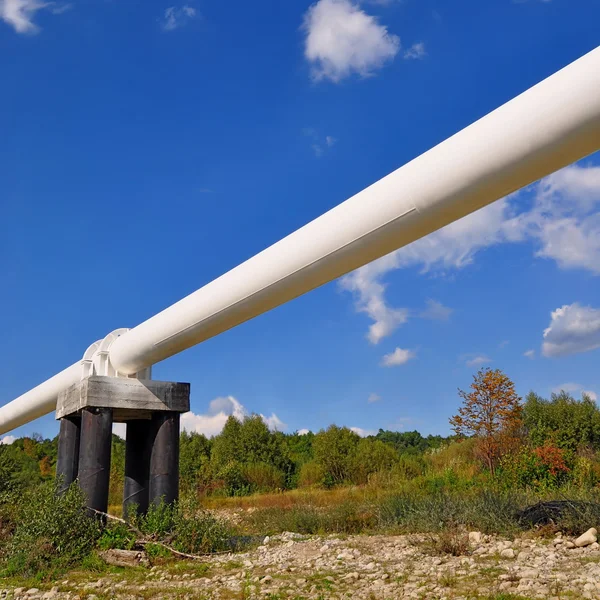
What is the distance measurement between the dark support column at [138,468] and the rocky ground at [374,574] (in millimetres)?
2360

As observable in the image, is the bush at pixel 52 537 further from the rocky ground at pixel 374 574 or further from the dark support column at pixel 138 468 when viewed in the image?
the dark support column at pixel 138 468

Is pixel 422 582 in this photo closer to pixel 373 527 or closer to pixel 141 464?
pixel 373 527

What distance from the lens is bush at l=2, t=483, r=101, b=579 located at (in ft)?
21.4

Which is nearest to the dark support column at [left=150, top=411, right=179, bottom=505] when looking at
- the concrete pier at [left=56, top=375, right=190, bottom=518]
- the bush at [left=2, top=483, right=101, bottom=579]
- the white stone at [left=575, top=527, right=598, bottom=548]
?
the concrete pier at [left=56, top=375, right=190, bottom=518]

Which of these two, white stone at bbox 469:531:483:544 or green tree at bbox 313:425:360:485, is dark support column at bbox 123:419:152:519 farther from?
green tree at bbox 313:425:360:485

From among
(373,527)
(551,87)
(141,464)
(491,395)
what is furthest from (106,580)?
(491,395)

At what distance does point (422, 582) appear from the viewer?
16.2 feet

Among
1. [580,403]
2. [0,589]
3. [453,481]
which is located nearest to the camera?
[0,589]

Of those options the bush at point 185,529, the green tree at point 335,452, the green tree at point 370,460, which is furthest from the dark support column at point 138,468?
the green tree at point 335,452

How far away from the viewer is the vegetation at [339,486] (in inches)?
275

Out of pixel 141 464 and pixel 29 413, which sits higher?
pixel 29 413

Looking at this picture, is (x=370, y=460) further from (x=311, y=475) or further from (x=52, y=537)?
(x=52, y=537)

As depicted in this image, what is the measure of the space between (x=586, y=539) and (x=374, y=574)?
244cm

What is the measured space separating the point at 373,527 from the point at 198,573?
3325 millimetres
